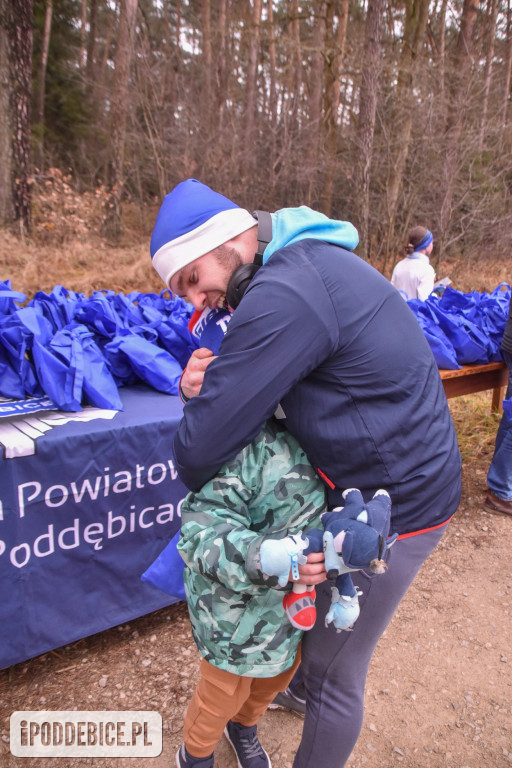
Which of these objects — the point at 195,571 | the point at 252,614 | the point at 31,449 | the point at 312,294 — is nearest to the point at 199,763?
the point at 252,614

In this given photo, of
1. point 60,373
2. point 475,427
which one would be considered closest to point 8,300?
point 60,373

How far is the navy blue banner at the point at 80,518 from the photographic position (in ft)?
6.36

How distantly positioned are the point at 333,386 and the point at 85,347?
1527 mm

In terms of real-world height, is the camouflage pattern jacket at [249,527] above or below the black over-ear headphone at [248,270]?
below

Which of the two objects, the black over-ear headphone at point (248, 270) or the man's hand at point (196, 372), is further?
the man's hand at point (196, 372)

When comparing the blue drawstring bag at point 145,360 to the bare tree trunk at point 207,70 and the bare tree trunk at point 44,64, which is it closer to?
the bare tree trunk at point 207,70

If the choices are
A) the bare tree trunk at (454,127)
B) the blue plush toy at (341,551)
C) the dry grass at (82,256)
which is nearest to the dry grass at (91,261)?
the dry grass at (82,256)

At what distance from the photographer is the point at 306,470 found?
127cm

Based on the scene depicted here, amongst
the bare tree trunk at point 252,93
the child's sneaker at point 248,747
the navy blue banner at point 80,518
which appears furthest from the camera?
the bare tree trunk at point 252,93

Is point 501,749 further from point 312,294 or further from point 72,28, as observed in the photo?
point 72,28

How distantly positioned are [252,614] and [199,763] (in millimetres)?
645

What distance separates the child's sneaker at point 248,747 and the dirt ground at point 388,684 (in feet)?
0.31

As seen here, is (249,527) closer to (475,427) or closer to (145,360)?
(145,360)

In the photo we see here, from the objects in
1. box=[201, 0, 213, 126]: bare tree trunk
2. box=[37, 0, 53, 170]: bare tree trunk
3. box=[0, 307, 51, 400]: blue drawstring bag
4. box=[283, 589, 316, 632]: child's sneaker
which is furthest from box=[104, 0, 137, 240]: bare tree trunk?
box=[283, 589, 316, 632]: child's sneaker
